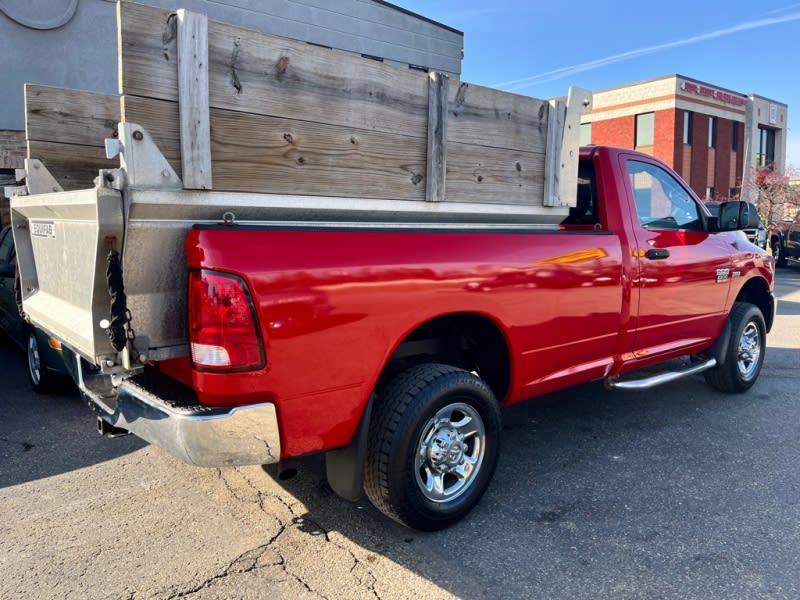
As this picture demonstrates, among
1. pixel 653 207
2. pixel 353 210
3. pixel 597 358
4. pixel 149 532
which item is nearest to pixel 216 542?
pixel 149 532

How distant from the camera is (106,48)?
444 inches

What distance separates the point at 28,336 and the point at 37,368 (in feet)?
0.96

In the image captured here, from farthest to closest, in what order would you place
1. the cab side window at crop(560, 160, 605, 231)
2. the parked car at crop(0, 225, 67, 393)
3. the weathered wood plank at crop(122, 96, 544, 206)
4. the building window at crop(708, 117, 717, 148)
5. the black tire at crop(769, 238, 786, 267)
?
1. the building window at crop(708, 117, 717, 148)
2. the black tire at crop(769, 238, 786, 267)
3. the parked car at crop(0, 225, 67, 393)
4. the cab side window at crop(560, 160, 605, 231)
5. the weathered wood plank at crop(122, 96, 544, 206)

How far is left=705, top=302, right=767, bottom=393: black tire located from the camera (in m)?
5.39

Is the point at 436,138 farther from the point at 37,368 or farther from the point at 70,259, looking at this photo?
the point at 37,368

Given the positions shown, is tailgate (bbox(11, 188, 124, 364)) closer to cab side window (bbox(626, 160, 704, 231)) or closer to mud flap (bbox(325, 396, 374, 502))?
mud flap (bbox(325, 396, 374, 502))

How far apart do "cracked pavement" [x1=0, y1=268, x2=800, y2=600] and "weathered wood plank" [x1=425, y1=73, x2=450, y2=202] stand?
1.74 metres

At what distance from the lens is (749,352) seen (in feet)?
18.7

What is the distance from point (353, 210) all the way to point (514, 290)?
0.97 m

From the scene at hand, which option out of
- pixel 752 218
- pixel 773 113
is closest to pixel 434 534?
pixel 752 218

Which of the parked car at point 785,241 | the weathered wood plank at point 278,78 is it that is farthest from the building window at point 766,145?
the weathered wood plank at point 278,78

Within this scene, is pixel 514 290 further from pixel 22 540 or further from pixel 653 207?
pixel 22 540

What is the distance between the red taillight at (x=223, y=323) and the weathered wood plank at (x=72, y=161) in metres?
1.77

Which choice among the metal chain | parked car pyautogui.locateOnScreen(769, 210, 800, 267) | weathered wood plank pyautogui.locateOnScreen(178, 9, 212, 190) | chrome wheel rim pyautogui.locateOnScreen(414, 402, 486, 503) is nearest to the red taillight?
the metal chain
